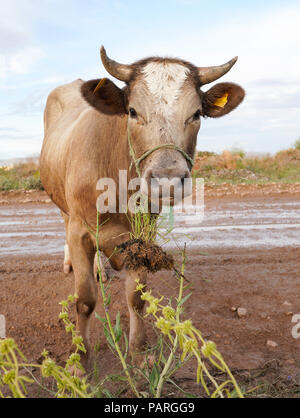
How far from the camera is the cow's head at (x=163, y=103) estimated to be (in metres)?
2.82

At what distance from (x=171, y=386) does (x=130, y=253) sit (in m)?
0.98

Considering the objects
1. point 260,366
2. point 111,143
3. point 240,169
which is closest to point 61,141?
point 111,143

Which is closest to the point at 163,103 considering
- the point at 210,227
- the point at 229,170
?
the point at 210,227

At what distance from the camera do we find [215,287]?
16.8 ft

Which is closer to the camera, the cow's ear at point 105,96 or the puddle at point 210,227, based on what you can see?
the cow's ear at point 105,96

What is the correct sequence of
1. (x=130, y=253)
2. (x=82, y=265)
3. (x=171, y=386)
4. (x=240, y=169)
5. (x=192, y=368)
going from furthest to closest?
(x=240, y=169) → (x=82, y=265) → (x=192, y=368) → (x=171, y=386) → (x=130, y=253)

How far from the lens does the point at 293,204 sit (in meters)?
11.4

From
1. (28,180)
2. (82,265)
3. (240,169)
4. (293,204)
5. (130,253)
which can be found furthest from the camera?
(240,169)

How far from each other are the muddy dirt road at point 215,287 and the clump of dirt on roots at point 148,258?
225 millimetres

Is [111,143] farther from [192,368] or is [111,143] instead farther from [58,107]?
[58,107]

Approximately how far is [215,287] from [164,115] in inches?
108

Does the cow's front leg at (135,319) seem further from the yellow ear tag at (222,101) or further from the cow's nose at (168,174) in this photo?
the yellow ear tag at (222,101)

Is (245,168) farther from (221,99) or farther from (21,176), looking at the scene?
(221,99)

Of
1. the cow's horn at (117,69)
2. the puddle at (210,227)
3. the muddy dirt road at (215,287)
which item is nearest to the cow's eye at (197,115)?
the cow's horn at (117,69)
